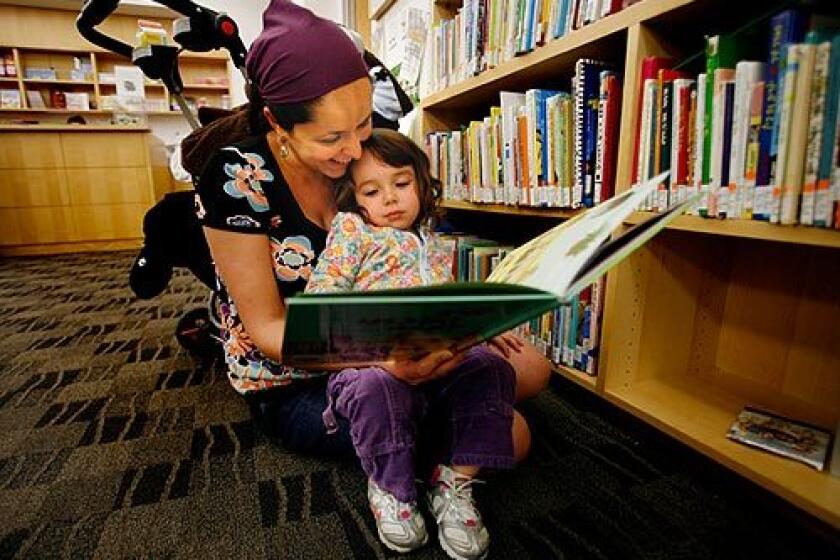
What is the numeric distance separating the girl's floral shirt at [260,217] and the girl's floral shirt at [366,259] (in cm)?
6

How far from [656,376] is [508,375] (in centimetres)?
51

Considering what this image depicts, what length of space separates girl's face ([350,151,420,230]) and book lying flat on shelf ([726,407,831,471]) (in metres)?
0.71

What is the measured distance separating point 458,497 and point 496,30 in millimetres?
1192

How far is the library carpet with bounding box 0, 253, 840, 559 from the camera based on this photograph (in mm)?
740

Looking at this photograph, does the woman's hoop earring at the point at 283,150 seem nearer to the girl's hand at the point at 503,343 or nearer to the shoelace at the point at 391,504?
the girl's hand at the point at 503,343

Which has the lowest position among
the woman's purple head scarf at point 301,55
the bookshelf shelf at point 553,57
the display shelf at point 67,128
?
the woman's purple head scarf at point 301,55

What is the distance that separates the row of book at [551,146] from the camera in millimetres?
990

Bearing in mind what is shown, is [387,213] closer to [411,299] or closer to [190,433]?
[411,299]

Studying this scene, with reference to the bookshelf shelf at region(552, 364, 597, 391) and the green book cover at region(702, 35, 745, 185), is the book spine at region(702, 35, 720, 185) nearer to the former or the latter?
the green book cover at region(702, 35, 745, 185)

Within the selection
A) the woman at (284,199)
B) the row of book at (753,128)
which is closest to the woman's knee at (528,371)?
the woman at (284,199)

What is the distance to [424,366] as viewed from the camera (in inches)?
25.0

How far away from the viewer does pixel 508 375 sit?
0.76 metres

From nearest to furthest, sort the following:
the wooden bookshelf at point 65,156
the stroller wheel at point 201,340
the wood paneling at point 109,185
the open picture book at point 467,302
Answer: the open picture book at point 467,302 < the stroller wheel at point 201,340 < the wooden bookshelf at point 65,156 < the wood paneling at point 109,185

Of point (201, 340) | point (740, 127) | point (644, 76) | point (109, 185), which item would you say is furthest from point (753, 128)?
point (109, 185)
